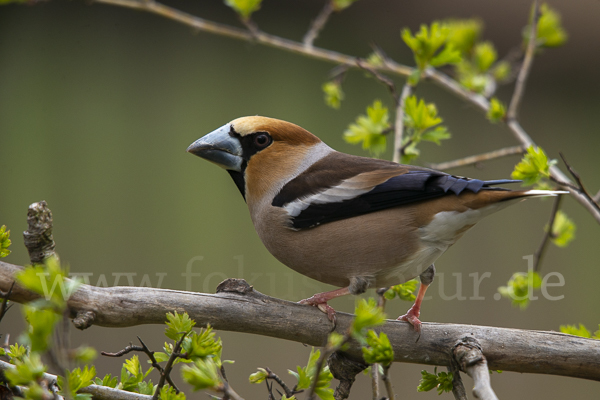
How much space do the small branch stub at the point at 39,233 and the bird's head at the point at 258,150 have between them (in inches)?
32.5

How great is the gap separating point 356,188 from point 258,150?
0.47 m

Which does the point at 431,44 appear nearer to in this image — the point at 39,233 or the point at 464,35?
the point at 464,35

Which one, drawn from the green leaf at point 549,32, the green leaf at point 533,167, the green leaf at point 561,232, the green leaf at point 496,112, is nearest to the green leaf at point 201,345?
the green leaf at point 533,167

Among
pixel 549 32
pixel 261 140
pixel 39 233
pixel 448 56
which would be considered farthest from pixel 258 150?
pixel 549 32

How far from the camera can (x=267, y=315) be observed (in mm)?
1731

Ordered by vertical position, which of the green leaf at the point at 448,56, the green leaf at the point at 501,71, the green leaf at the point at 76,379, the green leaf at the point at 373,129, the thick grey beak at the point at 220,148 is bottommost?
the green leaf at the point at 76,379

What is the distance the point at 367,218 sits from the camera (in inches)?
78.0

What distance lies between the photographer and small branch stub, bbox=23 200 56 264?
4.50ft

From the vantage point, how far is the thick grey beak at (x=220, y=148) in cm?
216

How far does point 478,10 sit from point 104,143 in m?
3.10

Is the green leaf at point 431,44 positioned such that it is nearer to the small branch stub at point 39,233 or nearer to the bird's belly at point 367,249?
the bird's belly at point 367,249

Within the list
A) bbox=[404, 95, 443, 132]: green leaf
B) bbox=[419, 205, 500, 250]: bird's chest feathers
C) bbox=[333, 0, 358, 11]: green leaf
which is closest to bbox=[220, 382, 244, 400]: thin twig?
bbox=[419, 205, 500, 250]: bird's chest feathers

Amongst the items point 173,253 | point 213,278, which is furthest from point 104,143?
point 213,278

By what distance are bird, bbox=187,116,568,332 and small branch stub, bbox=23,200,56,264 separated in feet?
2.69
